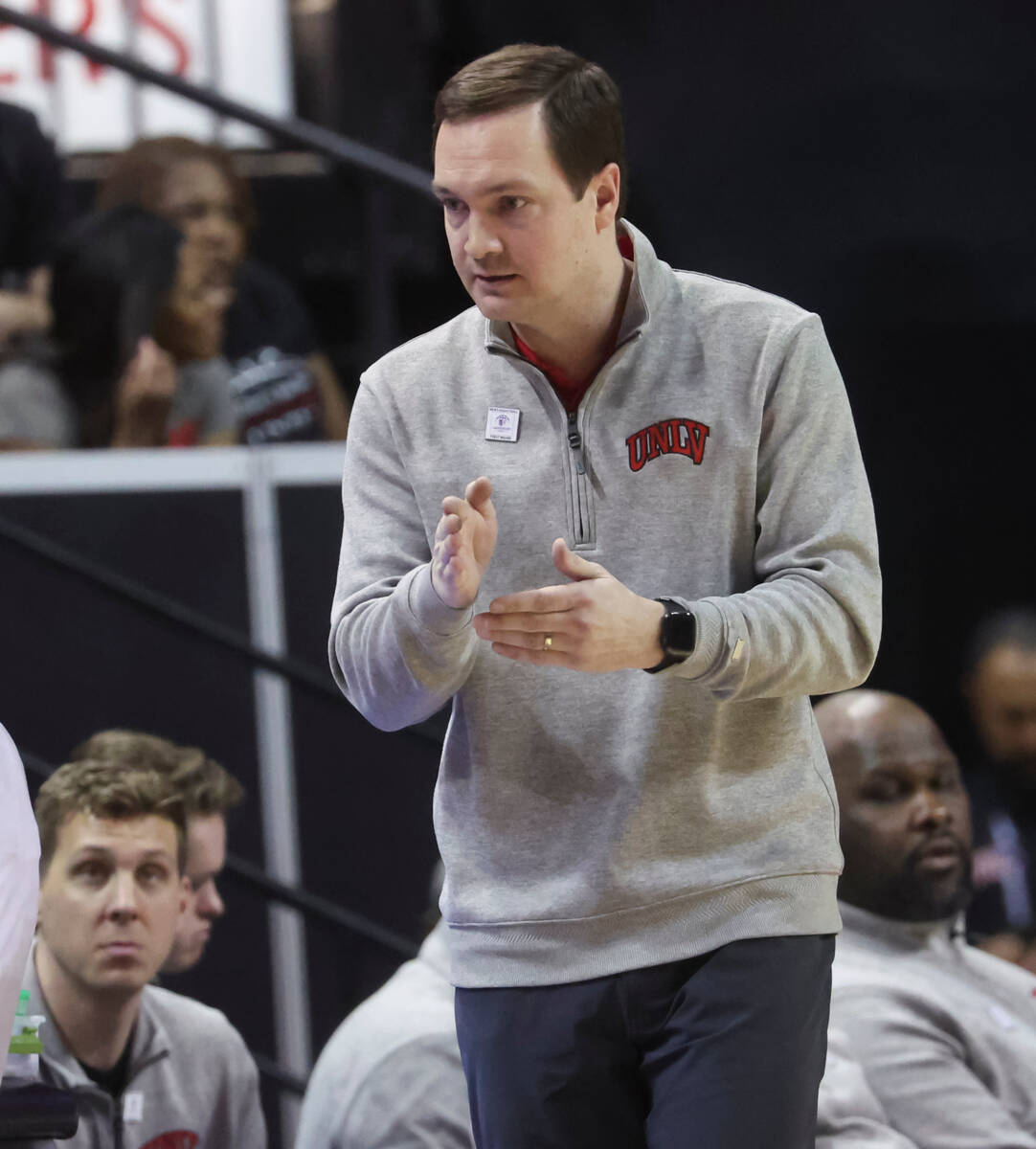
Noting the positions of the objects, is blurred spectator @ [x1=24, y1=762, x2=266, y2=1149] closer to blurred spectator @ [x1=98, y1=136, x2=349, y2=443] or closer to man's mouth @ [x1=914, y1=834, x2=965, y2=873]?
blurred spectator @ [x1=98, y1=136, x2=349, y2=443]

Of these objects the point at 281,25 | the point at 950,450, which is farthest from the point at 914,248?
the point at 281,25

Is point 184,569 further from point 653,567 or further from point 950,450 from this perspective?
point 950,450

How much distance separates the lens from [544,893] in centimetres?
176

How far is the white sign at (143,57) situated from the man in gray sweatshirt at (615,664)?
3065 mm

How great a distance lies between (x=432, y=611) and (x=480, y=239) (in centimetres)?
37

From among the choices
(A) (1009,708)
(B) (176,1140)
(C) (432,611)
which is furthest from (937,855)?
(C) (432,611)

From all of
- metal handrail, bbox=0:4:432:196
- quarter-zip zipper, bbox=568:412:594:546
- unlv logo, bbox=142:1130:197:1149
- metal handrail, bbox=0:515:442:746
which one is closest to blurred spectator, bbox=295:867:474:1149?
unlv logo, bbox=142:1130:197:1149

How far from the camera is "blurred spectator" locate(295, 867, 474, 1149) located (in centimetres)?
263

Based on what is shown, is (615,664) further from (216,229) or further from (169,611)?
(216,229)

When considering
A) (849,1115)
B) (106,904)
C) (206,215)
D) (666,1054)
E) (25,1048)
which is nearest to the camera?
(666,1054)

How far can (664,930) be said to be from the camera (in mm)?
1718

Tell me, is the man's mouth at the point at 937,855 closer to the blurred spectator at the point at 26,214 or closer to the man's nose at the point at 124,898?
the man's nose at the point at 124,898

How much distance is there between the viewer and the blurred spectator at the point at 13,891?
1749 millimetres

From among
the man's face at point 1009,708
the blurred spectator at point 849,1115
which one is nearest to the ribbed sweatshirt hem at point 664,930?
the blurred spectator at point 849,1115
